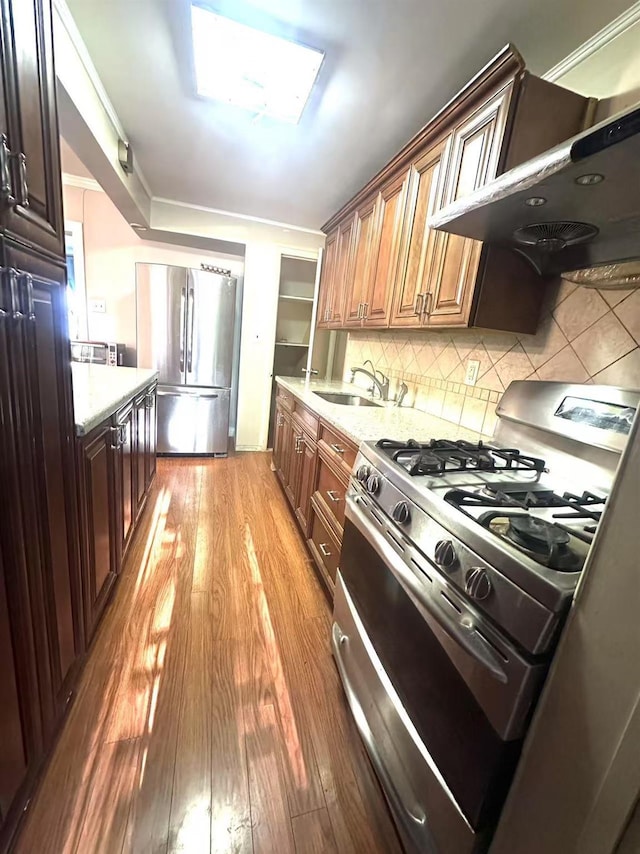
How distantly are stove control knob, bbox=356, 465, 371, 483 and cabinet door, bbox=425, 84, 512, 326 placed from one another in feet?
2.35

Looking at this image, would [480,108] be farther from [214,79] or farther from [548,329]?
[214,79]

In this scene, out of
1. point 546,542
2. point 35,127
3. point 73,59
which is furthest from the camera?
point 73,59

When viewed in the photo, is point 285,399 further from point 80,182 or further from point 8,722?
point 80,182

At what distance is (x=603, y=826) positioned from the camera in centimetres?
49

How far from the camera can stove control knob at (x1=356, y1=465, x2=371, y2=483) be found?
119 centimetres

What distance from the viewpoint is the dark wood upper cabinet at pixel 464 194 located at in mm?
1199

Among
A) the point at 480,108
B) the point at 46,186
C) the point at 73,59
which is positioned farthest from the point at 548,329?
the point at 73,59

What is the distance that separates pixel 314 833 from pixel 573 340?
1.68m

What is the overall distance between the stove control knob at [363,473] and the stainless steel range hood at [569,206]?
86cm

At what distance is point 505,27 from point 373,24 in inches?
18.2

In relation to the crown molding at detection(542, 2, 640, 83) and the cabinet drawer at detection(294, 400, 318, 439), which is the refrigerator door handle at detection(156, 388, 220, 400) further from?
the crown molding at detection(542, 2, 640, 83)

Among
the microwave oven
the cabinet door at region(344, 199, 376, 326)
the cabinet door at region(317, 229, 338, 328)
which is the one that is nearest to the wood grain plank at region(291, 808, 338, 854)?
the cabinet door at region(344, 199, 376, 326)

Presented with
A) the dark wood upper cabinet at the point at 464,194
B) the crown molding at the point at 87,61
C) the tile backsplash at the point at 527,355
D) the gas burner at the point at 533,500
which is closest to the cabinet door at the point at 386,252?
the dark wood upper cabinet at the point at 464,194

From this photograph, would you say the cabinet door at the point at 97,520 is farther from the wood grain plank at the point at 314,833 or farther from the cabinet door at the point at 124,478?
the wood grain plank at the point at 314,833
